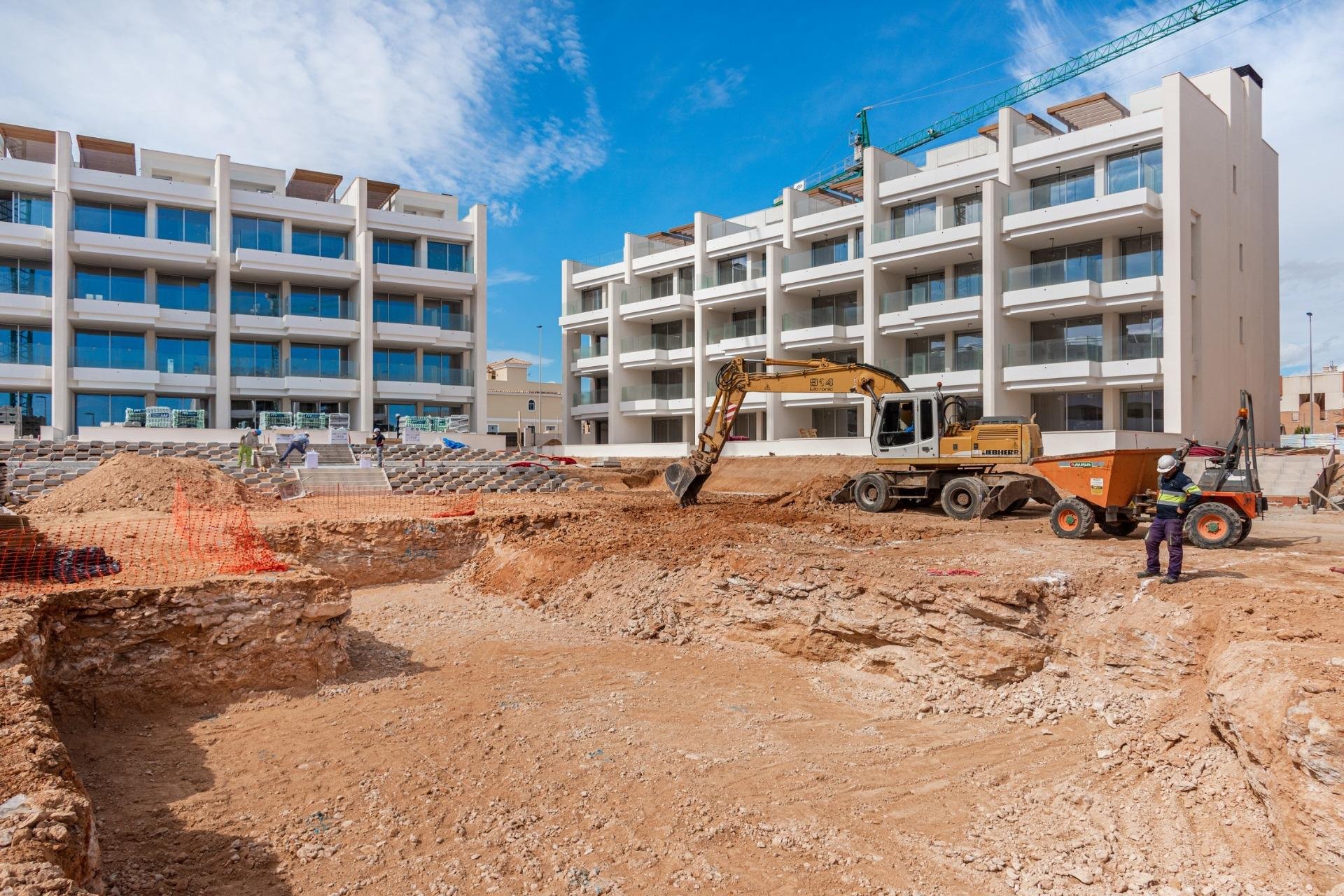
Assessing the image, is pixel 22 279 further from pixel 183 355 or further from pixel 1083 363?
pixel 1083 363

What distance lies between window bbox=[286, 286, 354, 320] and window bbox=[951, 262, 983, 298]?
32728 millimetres

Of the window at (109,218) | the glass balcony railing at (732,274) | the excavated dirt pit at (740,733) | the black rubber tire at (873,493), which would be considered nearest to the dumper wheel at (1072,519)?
the excavated dirt pit at (740,733)

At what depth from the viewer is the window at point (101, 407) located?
1577 inches

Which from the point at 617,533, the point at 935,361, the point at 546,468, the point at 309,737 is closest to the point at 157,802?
the point at 309,737

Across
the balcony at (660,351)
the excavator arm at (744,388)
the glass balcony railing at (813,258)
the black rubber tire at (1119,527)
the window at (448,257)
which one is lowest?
the black rubber tire at (1119,527)

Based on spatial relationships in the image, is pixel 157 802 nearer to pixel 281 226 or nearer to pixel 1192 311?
pixel 1192 311

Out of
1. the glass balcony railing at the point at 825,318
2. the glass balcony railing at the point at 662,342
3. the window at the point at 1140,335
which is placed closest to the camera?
the window at the point at 1140,335

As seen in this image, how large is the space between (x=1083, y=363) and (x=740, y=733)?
27.1 metres

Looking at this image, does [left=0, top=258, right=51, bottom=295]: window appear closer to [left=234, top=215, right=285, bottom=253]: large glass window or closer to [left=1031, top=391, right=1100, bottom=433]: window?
[left=234, top=215, right=285, bottom=253]: large glass window

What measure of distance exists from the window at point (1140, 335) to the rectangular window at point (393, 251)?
36.9 metres

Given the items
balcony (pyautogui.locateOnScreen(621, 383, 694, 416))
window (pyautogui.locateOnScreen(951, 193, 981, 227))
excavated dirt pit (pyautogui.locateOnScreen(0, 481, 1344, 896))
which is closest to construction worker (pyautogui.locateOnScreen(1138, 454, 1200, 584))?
excavated dirt pit (pyautogui.locateOnScreen(0, 481, 1344, 896))

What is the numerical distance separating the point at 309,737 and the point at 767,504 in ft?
47.0

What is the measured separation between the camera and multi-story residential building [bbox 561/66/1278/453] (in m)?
28.9

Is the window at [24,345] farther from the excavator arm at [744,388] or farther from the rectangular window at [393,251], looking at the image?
the excavator arm at [744,388]
